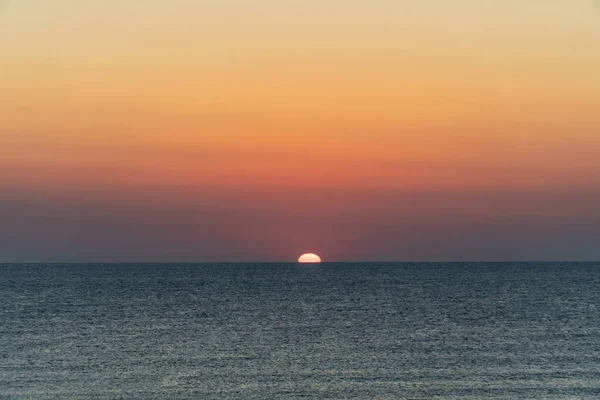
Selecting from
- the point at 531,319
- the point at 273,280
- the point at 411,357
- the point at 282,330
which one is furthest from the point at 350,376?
the point at 273,280

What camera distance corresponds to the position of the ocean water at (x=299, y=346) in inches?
1294

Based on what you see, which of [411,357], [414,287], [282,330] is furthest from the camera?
[414,287]

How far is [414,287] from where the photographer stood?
124500mm

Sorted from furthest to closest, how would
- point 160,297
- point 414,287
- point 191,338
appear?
point 414,287
point 160,297
point 191,338

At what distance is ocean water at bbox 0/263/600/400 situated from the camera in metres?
32.9

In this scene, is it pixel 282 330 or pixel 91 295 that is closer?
pixel 282 330

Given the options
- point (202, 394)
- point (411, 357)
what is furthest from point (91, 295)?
point (202, 394)

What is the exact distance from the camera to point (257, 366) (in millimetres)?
39781

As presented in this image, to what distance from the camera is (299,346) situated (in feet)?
162

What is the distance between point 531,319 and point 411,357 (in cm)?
3397

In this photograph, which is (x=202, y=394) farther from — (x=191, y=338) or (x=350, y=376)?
(x=191, y=338)

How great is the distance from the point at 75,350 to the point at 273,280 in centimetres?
9843

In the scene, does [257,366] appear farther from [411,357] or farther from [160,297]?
[160,297]

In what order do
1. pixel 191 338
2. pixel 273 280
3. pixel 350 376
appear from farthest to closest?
pixel 273 280
pixel 191 338
pixel 350 376
